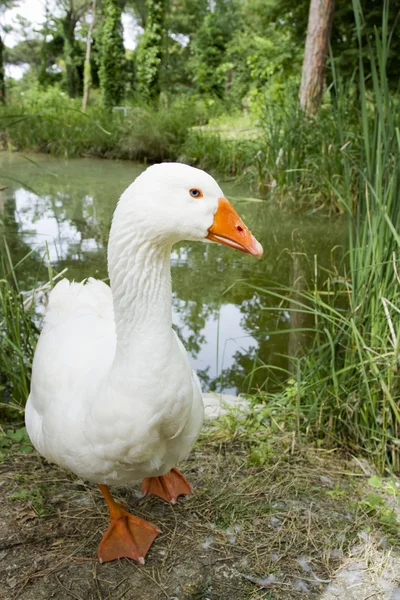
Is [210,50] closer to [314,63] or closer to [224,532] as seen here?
[314,63]

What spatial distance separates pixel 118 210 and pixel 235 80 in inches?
1257

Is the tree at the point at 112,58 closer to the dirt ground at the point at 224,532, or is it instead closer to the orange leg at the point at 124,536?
the dirt ground at the point at 224,532

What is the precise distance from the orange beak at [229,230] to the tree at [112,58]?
23775mm

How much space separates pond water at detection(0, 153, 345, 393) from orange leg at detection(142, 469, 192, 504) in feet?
2.53

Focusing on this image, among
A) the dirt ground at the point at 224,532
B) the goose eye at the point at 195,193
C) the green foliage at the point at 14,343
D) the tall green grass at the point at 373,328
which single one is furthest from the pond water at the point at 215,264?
the goose eye at the point at 195,193

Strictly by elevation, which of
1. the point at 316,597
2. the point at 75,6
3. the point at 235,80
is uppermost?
the point at 75,6

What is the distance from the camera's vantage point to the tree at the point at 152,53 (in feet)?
78.9

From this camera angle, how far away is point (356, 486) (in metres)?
2.24

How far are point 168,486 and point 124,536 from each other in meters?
0.34

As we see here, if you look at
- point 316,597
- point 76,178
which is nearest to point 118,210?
point 316,597

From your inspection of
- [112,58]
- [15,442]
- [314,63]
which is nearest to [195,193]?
[15,442]

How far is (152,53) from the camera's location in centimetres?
2416

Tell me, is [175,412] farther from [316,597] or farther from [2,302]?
[2,302]

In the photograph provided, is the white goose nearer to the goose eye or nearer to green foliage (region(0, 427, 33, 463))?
the goose eye
